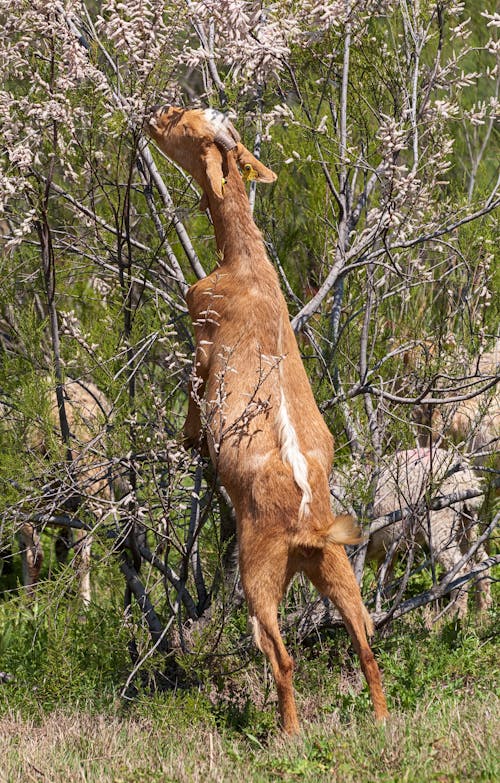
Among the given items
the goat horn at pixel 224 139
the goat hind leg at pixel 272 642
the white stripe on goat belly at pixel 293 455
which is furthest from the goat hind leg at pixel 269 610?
the goat horn at pixel 224 139

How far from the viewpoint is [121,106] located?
4945mm

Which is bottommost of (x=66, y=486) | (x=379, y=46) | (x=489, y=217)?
(x=66, y=486)

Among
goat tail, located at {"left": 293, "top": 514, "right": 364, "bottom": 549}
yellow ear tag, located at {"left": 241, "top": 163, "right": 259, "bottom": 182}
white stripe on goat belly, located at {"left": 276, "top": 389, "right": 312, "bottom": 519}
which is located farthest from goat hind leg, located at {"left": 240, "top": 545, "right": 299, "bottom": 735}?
yellow ear tag, located at {"left": 241, "top": 163, "right": 259, "bottom": 182}

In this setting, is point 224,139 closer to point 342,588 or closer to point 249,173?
point 249,173

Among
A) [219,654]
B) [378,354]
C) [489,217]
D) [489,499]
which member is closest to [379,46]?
[489,217]

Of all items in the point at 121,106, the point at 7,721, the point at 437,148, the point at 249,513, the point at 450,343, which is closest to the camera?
the point at 249,513

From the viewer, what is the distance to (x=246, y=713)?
5.17m

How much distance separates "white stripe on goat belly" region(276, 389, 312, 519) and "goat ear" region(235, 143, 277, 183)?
1.16 meters

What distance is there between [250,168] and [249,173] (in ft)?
0.08

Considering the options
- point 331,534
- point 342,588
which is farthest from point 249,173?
point 342,588

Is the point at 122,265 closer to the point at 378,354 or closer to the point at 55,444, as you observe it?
the point at 55,444

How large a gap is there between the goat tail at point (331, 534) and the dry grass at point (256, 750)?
843 mm

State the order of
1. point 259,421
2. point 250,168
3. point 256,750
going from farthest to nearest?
point 250,168 → point 256,750 → point 259,421

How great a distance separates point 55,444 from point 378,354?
93.0 inches
